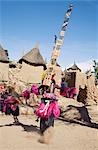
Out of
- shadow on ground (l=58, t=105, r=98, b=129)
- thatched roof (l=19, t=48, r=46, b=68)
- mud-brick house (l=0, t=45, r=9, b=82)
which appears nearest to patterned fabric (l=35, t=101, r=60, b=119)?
shadow on ground (l=58, t=105, r=98, b=129)

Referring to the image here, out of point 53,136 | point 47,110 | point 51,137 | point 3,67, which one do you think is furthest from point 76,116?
point 3,67

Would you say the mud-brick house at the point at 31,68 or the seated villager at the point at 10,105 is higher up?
the mud-brick house at the point at 31,68

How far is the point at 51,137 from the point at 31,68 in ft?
67.2

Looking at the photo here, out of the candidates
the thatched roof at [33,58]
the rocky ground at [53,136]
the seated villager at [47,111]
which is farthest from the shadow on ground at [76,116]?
the thatched roof at [33,58]

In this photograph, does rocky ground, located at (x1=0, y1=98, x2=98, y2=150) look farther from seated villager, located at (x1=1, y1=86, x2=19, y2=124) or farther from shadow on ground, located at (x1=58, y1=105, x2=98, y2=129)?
seated villager, located at (x1=1, y1=86, x2=19, y2=124)

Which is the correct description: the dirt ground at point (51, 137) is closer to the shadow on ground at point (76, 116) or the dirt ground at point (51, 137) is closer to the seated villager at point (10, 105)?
the seated villager at point (10, 105)

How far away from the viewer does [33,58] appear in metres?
30.3

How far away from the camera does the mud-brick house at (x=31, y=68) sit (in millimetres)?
28581

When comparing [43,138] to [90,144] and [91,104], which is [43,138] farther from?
[91,104]

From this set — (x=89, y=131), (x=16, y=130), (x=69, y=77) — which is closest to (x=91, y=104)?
(x=69, y=77)

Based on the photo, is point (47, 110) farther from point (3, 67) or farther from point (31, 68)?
point (31, 68)

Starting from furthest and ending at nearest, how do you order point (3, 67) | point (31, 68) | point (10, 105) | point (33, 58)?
point (33, 58)
point (31, 68)
point (3, 67)
point (10, 105)

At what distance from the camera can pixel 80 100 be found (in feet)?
80.9

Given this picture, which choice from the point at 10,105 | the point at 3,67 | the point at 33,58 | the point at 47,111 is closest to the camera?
the point at 47,111
